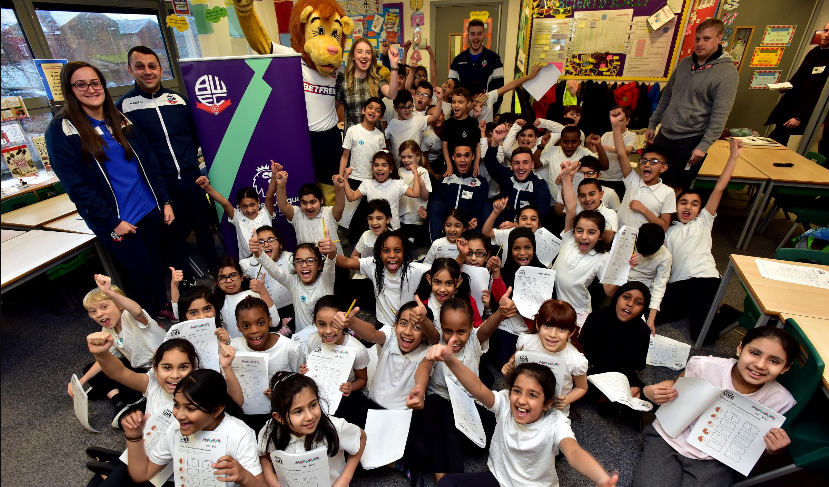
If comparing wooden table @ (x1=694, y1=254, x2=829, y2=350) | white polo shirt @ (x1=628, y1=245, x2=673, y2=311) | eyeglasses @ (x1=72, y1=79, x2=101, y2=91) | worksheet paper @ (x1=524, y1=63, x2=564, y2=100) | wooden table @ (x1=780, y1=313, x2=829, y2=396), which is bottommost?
white polo shirt @ (x1=628, y1=245, x2=673, y2=311)

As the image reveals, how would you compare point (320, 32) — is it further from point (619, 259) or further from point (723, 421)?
point (723, 421)

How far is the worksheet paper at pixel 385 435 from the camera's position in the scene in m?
1.88

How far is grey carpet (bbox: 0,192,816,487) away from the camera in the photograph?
202 cm

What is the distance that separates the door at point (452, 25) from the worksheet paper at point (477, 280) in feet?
17.3

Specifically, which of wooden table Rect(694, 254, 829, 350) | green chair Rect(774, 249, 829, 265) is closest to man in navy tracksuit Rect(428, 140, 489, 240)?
wooden table Rect(694, 254, 829, 350)

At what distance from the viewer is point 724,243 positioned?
13.4 ft

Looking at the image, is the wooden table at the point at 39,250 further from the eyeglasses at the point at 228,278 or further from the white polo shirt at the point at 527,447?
the white polo shirt at the point at 527,447

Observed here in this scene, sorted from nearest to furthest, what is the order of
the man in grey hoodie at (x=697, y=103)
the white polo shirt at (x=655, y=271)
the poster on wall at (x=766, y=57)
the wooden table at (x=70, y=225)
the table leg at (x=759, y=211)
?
the white polo shirt at (x=655, y=271) → the wooden table at (x=70, y=225) → the man in grey hoodie at (x=697, y=103) → the table leg at (x=759, y=211) → the poster on wall at (x=766, y=57)

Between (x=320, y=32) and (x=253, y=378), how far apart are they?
9.05 ft

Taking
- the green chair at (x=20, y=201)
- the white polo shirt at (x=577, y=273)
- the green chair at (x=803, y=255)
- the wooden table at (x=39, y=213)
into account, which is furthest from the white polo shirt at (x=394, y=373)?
the green chair at (x=20, y=201)

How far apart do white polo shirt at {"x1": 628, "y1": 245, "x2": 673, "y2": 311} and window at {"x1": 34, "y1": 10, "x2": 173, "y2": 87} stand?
4.92 meters

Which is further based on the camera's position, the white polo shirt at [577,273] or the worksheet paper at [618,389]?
the white polo shirt at [577,273]

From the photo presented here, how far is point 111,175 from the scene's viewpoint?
2.63 m

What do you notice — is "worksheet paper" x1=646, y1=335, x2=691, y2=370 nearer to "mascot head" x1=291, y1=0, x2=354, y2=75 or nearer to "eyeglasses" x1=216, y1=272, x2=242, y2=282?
"eyeglasses" x1=216, y1=272, x2=242, y2=282
